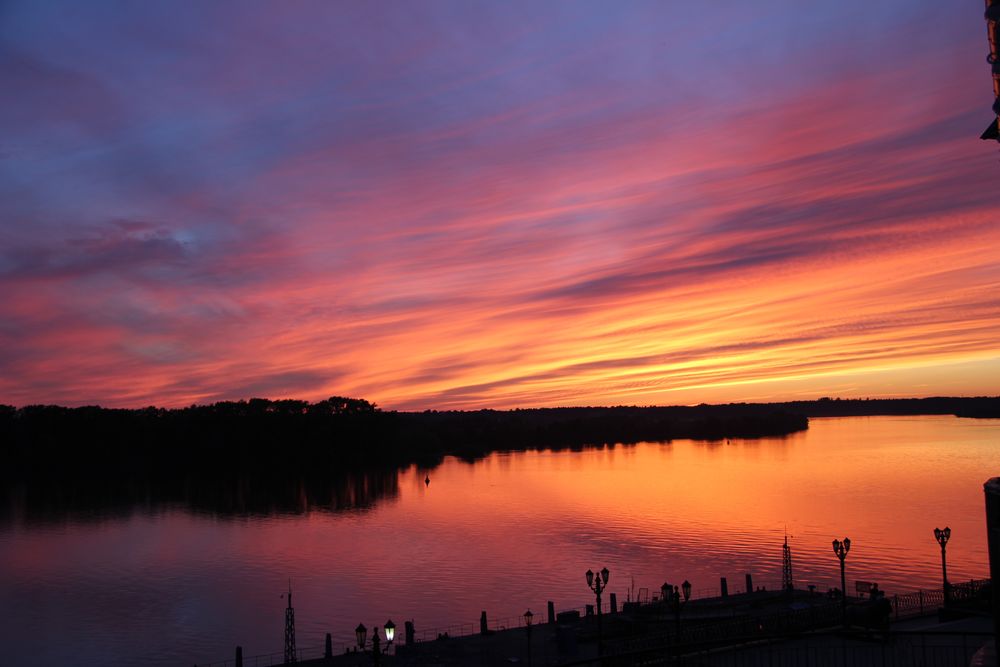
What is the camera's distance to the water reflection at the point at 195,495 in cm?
10306

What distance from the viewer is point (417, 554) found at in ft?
245

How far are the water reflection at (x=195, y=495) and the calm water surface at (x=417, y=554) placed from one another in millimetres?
1113

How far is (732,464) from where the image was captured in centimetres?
16662

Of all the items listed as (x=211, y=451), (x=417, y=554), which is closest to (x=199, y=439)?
(x=211, y=451)

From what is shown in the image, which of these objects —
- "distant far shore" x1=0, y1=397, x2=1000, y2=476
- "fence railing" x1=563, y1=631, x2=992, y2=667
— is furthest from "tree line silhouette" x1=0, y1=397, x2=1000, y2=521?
"fence railing" x1=563, y1=631, x2=992, y2=667

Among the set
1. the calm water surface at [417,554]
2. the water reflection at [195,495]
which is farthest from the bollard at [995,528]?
the water reflection at [195,495]

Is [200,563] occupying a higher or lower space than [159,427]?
lower

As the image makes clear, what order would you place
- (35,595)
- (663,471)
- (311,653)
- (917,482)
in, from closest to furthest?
(311,653)
(35,595)
(917,482)
(663,471)

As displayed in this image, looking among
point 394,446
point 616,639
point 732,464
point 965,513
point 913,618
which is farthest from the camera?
point 394,446

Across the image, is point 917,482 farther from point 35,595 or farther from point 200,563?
point 35,595

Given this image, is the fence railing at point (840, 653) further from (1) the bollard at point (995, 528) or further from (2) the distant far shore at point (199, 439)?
(2) the distant far shore at point (199, 439)

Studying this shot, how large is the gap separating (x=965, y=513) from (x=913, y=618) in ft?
220

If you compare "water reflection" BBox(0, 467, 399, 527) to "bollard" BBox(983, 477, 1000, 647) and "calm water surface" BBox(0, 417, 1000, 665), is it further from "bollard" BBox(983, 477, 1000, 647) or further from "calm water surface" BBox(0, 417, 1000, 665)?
"bollard" BBox(983, 477, 1000, 647)

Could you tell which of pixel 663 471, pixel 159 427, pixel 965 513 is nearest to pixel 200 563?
pixel 965 513
